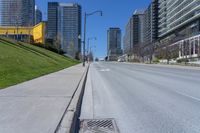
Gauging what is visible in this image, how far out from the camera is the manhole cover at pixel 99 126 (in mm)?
8352

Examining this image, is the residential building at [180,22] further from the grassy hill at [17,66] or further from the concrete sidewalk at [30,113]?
the concrete sidewalk at [30,113]

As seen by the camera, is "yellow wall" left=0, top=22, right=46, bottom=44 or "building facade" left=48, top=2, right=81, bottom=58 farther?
"building facade" left=48, top=2, right=81, bottom=58

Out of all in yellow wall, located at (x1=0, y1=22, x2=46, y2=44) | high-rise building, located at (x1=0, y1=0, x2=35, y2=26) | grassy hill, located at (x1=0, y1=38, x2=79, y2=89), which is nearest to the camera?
grassy hill, located at (x1=0, y1=38, x2=79, y2=89)

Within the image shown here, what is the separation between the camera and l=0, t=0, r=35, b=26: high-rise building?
7644 centimetres

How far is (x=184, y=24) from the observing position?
144250 millimetres

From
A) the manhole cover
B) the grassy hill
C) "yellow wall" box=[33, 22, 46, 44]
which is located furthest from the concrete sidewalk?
"yellow wall" box=[33, 22, 46, 44]

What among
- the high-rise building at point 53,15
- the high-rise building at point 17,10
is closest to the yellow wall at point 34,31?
the high-rise building at point 17,10

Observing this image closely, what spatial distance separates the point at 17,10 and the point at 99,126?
2743 inches

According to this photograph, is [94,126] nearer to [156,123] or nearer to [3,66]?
[156,123]

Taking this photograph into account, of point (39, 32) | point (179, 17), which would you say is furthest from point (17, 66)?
point (179, 17)

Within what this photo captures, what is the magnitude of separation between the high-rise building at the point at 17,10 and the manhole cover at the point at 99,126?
2429 inches

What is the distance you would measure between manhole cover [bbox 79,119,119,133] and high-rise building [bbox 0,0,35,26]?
61705mm

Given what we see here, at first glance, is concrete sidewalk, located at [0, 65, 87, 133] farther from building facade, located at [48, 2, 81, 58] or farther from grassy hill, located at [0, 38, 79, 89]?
building facade, located at [48, 2, 81, 58]

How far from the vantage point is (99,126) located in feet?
29.2
